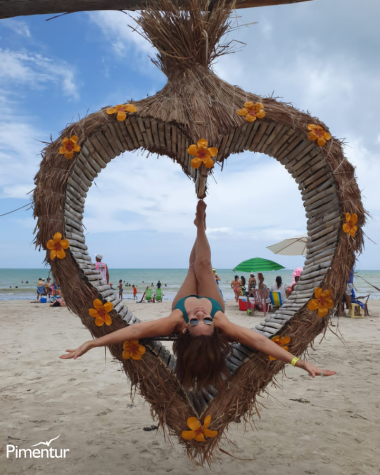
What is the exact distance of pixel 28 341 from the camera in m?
6.30

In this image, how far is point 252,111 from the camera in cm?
236

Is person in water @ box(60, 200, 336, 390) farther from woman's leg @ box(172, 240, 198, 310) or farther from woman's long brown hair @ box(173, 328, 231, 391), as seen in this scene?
woman's leg @ box(172, 240, 198, 310)

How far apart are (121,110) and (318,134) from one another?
1315 mm

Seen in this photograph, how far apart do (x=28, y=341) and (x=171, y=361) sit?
484 cm

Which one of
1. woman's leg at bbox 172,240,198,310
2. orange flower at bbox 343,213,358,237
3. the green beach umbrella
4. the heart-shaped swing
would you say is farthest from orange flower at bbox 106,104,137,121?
the green beach umbrella

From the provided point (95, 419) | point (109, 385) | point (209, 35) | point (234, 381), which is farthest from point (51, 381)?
point (209, 35)

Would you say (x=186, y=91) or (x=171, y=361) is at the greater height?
(x=186, y=91)

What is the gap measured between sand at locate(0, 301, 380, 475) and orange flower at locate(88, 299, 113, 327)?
1172mm

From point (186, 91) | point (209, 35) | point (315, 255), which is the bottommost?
point (315, 255)

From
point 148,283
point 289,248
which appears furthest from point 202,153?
point 148,283

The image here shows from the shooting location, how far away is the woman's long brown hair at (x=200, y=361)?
206 centimetres

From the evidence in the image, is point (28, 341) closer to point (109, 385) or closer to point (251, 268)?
point (109, 385)

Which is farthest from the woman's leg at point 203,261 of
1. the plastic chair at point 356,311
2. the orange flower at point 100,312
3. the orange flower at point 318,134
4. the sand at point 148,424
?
the plastic chair at point 356,311

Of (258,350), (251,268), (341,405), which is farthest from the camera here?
(251,268)
